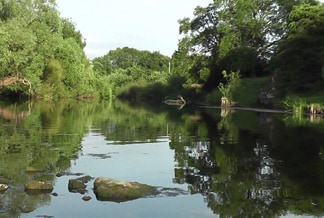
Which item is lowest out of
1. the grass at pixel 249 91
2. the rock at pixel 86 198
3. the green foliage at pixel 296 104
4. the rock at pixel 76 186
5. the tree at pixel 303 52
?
the rock at pixel 86 198

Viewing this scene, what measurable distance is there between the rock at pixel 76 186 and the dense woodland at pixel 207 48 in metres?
38.7

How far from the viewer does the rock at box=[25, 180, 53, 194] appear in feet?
32.6

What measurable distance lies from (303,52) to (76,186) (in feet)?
139

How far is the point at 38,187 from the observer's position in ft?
33.1

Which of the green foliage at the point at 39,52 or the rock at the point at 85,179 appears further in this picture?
the green foliage at the point at 39,52

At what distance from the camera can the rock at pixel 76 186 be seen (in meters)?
10.4

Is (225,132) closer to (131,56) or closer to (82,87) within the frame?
(82,87)

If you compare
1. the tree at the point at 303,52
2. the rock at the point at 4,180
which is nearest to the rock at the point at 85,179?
the rock at the point at 4,180

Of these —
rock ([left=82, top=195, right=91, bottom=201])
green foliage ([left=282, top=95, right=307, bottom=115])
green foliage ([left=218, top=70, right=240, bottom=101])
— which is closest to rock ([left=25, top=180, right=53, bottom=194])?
rock ([left=82, top=195, right=91, bottom=201])

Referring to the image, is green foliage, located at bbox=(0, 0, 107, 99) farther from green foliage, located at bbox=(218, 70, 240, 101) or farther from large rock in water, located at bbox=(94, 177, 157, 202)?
large rock in water, located at bbox=(94, 177, 157, 202)

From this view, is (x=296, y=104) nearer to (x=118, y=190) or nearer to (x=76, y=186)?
(x=76, y=186)

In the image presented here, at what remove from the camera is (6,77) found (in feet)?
195

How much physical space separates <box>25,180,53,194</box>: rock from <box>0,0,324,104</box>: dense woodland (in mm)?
39409

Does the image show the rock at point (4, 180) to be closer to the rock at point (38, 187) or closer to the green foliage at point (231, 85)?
the rock at point (38, 187)
